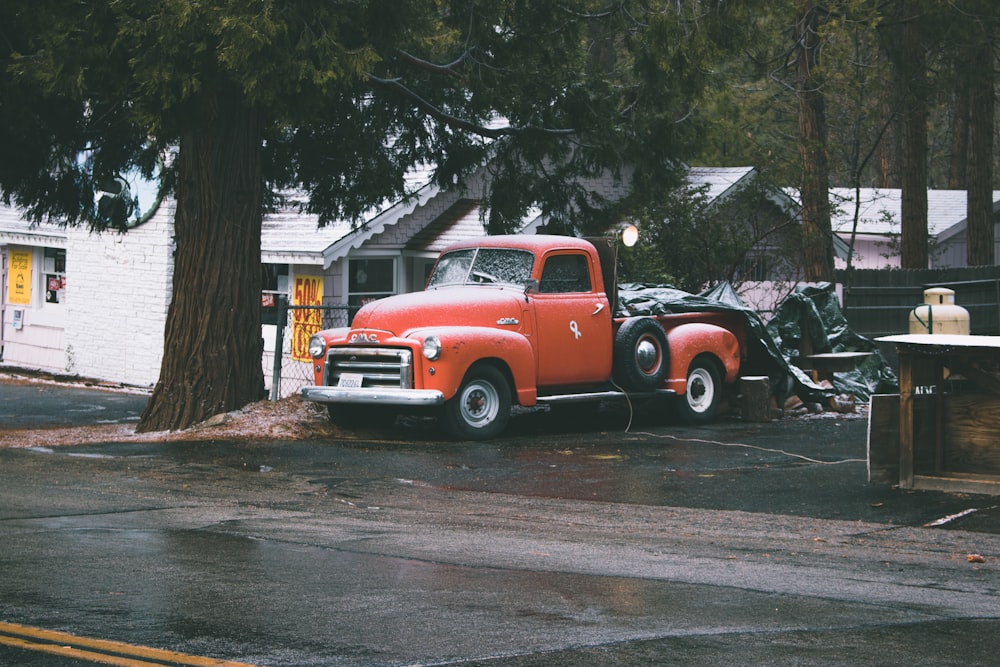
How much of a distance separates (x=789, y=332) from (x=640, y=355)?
136 inches

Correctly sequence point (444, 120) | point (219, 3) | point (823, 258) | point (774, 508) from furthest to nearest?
point (823, 258), point (444, 120), point (219, 3), point (774, 508)

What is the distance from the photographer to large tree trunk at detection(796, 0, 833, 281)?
25828 mm

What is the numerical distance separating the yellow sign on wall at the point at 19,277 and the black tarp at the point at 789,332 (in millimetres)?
14836

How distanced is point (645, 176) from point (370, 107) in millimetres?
3819

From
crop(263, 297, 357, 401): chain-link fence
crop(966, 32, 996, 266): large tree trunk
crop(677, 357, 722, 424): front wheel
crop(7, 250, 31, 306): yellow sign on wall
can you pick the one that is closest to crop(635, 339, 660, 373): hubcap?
crop(677, 357, 722, 424): front wheel

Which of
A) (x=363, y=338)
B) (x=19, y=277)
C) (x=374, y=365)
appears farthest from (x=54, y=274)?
(x=374, y=365)

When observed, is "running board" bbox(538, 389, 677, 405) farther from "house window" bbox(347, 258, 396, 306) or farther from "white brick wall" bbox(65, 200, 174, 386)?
"white brick wall" bbox(65, 200, 174, 386)

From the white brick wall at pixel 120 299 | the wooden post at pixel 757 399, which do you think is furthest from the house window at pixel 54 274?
the wooden post at pixel 757 399

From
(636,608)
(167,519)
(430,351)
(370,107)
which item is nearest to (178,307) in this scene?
(430,351)

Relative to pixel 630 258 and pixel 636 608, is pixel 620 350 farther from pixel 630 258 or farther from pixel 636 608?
pixel 636 608

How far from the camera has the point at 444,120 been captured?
59.5 ft

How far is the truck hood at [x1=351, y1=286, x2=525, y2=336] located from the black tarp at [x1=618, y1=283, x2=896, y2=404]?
2000 mm

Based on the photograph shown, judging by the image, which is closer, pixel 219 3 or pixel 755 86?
pixel 219 3

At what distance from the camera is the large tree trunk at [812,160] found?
2583cm
